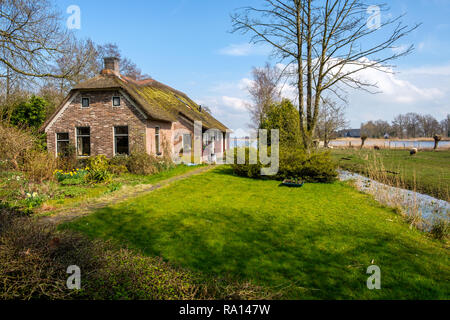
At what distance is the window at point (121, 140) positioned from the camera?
16.6 meters

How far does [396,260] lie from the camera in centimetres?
454

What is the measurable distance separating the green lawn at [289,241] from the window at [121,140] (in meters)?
8.64

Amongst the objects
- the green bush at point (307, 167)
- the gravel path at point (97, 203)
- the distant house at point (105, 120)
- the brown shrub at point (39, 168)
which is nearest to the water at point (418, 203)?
the green bush at point (307, 167)

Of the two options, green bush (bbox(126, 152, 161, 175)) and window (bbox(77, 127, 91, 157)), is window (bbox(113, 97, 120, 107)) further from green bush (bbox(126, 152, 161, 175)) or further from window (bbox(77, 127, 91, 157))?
green bush (bbox(126, 152, 161, 175))

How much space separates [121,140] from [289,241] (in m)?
14.3

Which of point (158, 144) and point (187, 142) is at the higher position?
point (187, 142)

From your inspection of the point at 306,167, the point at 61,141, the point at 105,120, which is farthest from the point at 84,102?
the point at 306,167

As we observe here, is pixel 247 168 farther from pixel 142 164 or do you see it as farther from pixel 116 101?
pixel 116 101

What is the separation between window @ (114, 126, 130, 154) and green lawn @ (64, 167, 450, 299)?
8.64 m

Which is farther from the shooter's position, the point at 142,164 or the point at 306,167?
the point at 142,164

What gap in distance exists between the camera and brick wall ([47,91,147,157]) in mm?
16297

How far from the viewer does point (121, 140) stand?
659 inches

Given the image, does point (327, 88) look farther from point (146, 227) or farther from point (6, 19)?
point (6, 19)
